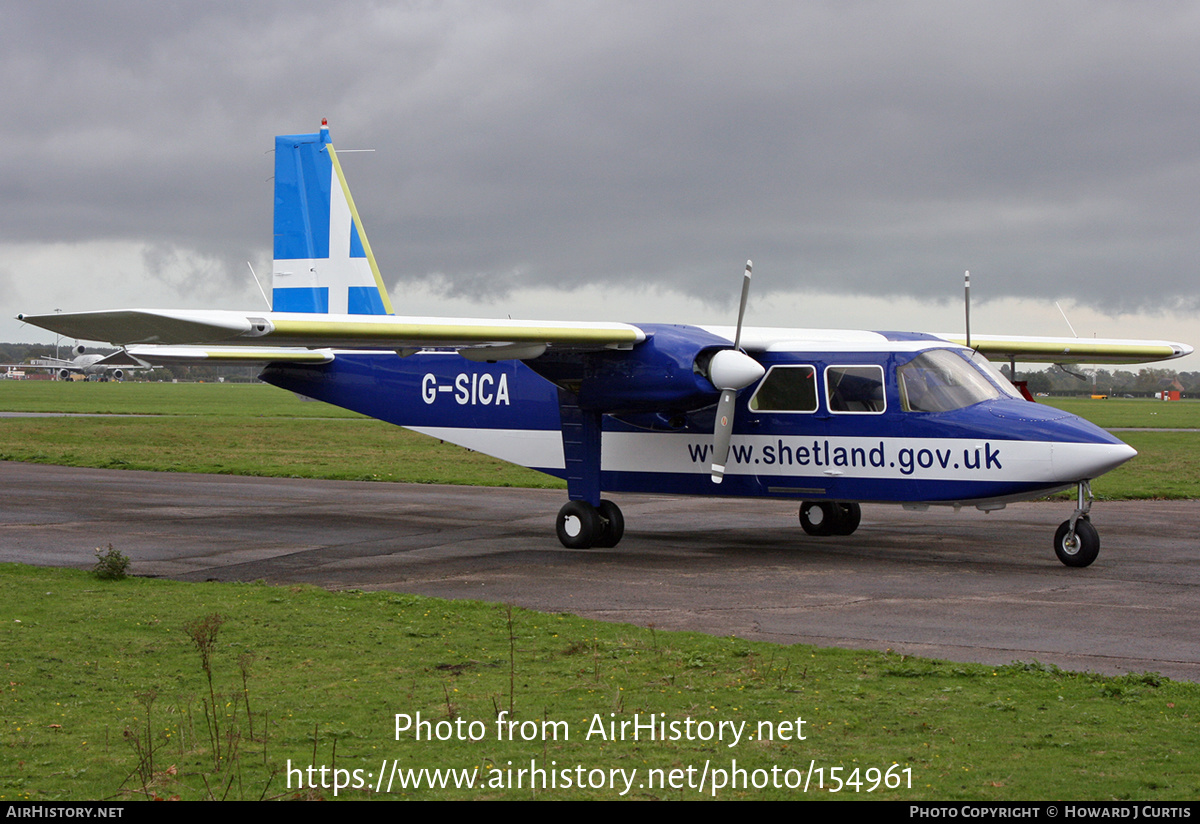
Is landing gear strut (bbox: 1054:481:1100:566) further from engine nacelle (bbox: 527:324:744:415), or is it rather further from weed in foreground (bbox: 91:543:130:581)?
Result: weed in foreground (bbox: 91:543:130:581)

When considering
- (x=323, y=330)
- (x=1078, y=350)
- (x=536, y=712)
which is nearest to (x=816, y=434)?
(x=323, y=330)

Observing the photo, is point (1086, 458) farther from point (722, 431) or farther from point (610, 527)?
point (610, 527)

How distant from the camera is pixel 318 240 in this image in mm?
21781

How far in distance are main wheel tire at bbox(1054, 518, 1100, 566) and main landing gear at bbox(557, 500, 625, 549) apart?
5838 mm

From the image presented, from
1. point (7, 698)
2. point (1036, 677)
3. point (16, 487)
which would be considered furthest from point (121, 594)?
point (16, 487)

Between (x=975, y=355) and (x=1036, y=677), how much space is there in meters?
8.14

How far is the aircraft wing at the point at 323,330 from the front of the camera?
43.0 ft

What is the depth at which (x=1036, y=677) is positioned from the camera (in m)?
8.41

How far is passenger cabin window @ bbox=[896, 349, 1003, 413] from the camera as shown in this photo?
14945 mm

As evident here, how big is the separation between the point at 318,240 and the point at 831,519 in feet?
34.9

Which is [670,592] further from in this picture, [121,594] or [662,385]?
[121,594]

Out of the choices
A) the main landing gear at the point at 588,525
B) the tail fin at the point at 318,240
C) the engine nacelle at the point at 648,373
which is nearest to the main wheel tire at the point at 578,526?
the main landing gear at the point at 588,525

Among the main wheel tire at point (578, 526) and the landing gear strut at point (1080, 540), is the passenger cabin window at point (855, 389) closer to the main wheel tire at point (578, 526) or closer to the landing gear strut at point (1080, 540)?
the landing gear strut at point (1080, 540)

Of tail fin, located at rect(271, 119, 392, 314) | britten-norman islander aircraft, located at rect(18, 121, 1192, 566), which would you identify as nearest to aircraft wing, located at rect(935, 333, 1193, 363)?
britten-norman islander aircraft, located at rect(18, 121, 1192, 566)
